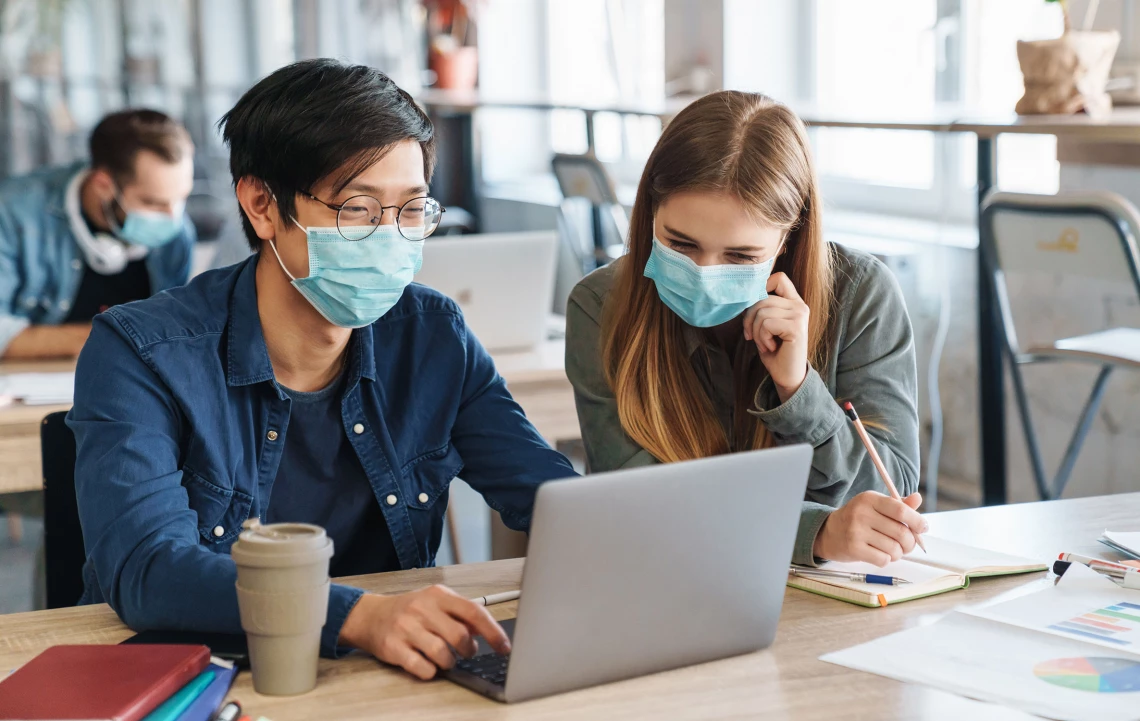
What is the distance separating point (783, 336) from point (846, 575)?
323mm

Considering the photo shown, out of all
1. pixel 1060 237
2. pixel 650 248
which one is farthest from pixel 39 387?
pixel 1060 237

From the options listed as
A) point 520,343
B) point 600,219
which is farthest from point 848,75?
point 520,343

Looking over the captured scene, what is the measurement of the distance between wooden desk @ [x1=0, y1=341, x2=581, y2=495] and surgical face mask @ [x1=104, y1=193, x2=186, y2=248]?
0.60m

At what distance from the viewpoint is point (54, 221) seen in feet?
10.1

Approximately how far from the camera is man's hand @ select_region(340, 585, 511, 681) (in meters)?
1.02

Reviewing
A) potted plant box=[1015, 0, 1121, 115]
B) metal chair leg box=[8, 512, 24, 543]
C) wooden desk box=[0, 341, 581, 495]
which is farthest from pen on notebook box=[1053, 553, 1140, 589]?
metal chair leg box=[8, 512, 24, 543]

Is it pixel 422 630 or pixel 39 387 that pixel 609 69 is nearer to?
pixel 39 387

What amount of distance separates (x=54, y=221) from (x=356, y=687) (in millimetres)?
2392

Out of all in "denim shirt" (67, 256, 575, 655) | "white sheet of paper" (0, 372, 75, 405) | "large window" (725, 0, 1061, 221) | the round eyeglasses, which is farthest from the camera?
"large window" (725, 0, 1061, 221)

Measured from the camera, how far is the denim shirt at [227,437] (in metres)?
1.14

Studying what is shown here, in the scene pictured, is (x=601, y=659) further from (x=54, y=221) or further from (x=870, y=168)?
(x=870, y=168)

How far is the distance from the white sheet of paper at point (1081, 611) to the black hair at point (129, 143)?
7.83ft

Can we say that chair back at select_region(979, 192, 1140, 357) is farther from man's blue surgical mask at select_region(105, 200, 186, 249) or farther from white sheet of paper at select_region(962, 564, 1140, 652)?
man's blue surgical mask at select_region(105, 200, 186, 249)

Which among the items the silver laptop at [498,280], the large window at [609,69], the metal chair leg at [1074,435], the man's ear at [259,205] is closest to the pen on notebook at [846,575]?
the man's ear at [259,205]
